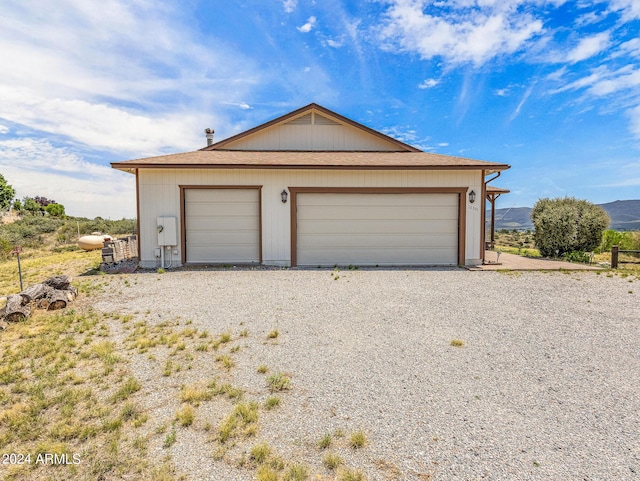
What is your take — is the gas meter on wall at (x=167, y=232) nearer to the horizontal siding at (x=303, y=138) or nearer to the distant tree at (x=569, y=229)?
the horizontal siding at (x=303, y=138)

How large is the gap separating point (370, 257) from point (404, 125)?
31.5 ft

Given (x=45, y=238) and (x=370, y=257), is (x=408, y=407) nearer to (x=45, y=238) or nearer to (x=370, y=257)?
(x=370, y=257)

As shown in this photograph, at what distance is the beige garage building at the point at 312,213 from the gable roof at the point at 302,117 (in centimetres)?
204

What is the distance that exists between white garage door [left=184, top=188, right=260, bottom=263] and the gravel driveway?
9.72ft

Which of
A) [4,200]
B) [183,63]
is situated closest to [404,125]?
[183,63]

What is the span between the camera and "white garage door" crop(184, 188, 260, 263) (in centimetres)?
965

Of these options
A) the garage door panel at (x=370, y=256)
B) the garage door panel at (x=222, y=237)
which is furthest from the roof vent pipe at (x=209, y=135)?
the garage door panel at (x=370, y=256)

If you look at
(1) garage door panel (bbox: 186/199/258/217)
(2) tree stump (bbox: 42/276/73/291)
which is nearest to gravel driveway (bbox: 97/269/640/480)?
(2) tree stump (bbox: 42/276/73/291)

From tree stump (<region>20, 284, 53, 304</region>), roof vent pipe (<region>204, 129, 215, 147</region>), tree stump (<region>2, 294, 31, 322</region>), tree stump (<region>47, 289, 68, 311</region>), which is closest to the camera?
tree stump (<region>2, 294, 31, 322</region>)

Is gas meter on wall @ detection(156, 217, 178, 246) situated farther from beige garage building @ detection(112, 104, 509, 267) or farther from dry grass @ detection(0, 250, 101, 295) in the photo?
dry grass @ detection(0, 250, 101, 295)

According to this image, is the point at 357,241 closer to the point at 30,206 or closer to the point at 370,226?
the point at 370,226

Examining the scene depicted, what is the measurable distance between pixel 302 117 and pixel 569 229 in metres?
11.1

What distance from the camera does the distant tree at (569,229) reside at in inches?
489

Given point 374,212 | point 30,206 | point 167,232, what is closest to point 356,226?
point 374,212
